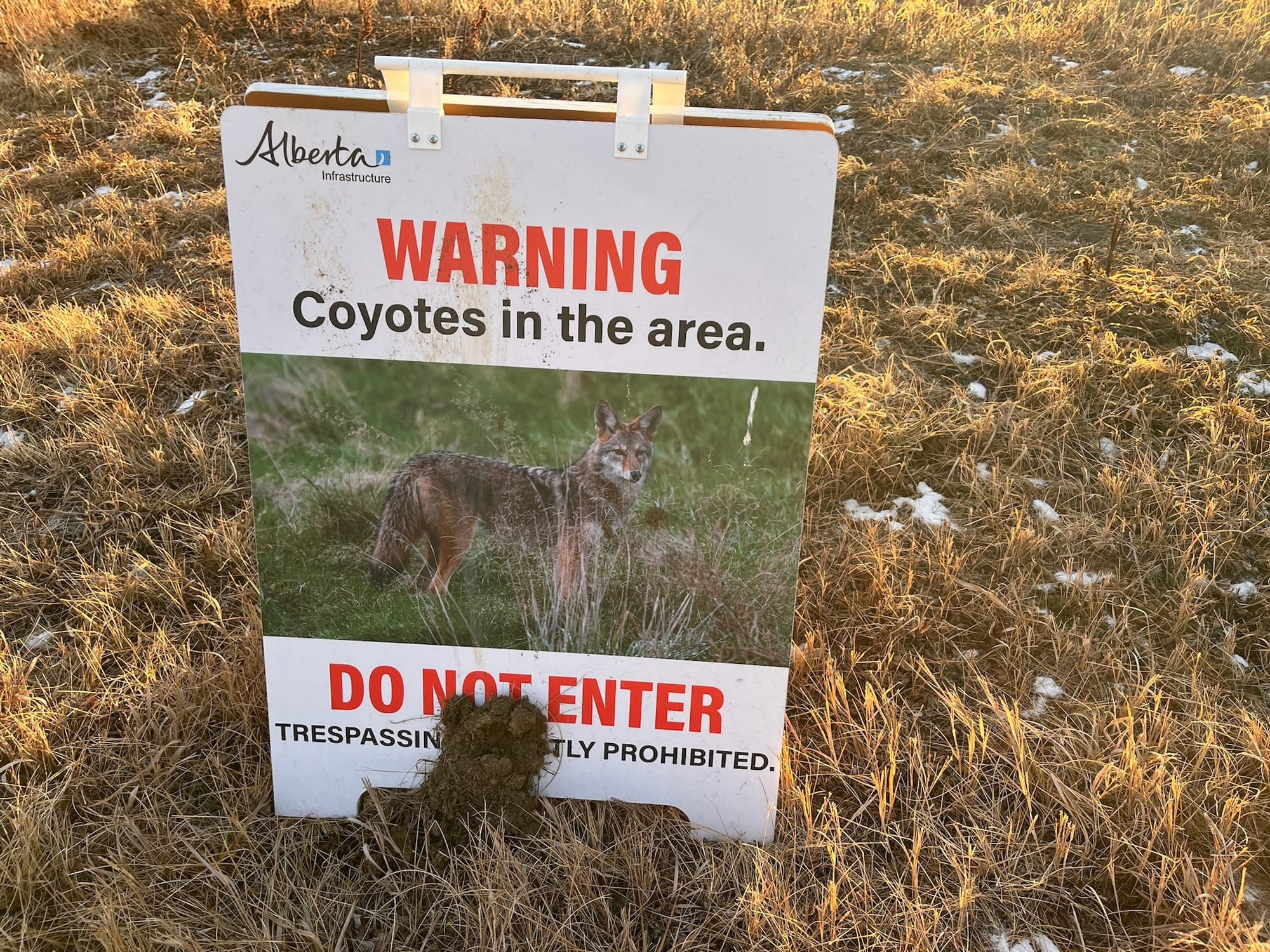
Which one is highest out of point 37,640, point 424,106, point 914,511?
point 424,106

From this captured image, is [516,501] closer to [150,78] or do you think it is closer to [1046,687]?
[1046,687]

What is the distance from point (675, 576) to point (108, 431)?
2651 millimetres


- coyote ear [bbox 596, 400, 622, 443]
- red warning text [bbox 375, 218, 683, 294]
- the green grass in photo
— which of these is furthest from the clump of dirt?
red warning text [bbox 375, 218, 683, 294]

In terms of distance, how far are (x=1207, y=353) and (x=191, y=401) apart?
4.49 m

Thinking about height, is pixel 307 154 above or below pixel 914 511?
above

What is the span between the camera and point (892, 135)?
5535 mm

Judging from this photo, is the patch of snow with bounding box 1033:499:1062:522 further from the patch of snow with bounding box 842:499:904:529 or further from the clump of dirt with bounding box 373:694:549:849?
the clump of dirt with bounding box 373:694:549:849

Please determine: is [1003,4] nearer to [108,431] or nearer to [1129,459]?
[1129,459]

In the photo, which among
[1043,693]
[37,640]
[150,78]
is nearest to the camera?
[1043,693]

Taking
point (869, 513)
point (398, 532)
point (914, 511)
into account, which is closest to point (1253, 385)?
point (914, 511)

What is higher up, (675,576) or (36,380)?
(675,576)

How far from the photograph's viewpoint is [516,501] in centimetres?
214

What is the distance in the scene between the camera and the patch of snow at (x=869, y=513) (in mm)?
3256

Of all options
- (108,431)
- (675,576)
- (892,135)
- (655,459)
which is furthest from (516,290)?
(892,135)
